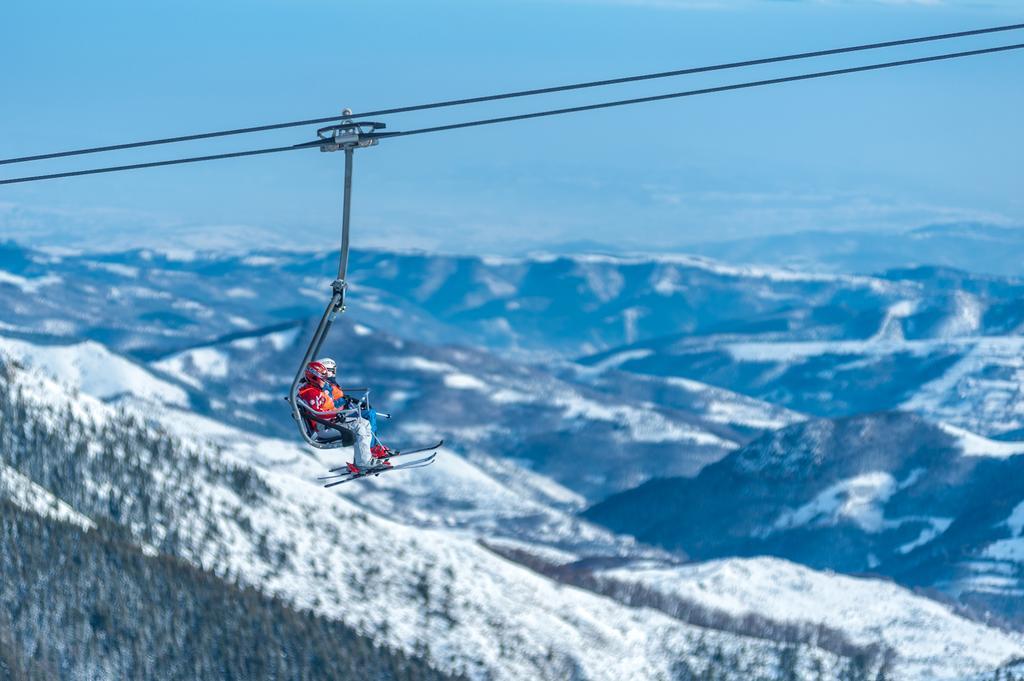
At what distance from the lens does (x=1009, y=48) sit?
176 feet

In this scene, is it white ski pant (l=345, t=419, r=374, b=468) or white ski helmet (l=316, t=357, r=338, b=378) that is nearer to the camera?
white ski helmet (l=316, t=357, r=338, b=378)

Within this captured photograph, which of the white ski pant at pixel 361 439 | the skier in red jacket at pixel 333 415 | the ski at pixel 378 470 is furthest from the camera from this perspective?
the white ski pant at pixel 361 439

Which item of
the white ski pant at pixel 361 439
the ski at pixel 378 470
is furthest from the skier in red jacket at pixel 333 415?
the ski at pixel 378 470

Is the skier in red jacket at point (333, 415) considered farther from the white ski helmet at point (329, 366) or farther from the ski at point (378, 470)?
the ski at point (378, 470)

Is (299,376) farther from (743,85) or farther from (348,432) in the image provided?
(743,85)

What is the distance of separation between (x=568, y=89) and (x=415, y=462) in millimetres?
15058

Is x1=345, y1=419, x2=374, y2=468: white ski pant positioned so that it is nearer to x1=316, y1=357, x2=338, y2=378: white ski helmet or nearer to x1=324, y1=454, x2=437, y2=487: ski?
x1=324, y1=454, x2=437, y2=487: ski

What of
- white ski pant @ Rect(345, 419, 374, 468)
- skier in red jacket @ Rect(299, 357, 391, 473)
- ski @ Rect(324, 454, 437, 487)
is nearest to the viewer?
ski @ Rect(324, 454, 437, 487)

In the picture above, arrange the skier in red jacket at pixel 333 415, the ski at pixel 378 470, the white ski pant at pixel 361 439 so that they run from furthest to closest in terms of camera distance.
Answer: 1. the white ski pant at pixel 361 439
2. the skier in red jacket at pixel 333 415
3. the ski at pixel 378 470

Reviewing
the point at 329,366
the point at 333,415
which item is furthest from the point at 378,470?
the point at 329,366

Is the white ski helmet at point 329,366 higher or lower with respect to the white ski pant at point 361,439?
higher

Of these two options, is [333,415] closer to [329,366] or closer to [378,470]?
[329,366]

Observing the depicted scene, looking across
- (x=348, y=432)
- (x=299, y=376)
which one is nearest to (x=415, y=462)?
(x=348, y=432)

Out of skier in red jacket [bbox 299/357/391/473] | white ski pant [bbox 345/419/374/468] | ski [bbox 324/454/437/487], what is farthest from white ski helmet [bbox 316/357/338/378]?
ski [bbox 324/454/437/487]
